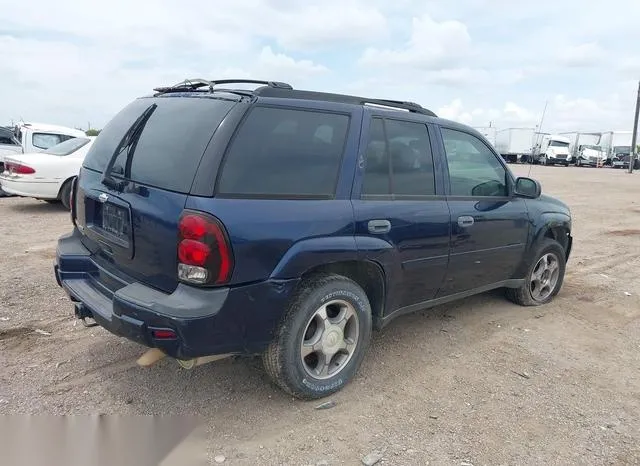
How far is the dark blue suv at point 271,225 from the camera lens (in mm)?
2779

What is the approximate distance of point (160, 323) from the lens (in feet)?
8.93

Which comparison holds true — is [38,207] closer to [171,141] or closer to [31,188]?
[31,188]

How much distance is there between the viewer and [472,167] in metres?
4.31

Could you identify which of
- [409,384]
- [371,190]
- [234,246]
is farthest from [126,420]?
[371,190]

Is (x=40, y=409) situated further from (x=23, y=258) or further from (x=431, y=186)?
(x=23, y=258)

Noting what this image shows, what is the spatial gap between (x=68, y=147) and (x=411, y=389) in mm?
9229

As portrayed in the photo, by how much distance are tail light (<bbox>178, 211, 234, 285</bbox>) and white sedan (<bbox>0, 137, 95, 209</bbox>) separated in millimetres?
7622

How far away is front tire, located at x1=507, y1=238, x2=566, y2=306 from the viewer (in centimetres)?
507


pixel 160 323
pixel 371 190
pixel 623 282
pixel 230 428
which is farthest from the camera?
pixel 623 282

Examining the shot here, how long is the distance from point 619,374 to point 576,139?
1912 inches

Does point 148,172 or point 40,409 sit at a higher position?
point 148,172

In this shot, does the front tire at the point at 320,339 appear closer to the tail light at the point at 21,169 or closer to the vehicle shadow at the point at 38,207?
the tail light at the point at 21,169

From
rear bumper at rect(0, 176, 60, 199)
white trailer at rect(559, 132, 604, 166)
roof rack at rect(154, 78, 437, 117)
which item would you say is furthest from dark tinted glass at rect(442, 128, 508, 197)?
white trailer at rect(559, 132, 604, 166)

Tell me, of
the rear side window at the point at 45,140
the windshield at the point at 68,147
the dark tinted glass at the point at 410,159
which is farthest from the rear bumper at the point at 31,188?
the dark tinted glass at the point at 410,159
